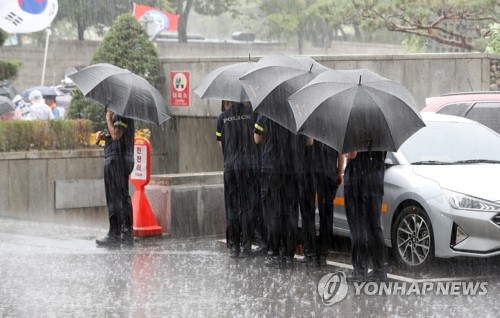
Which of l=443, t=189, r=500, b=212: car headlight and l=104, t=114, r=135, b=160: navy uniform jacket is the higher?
l=104, t=114, r=135, b=160: navy uniform jacket

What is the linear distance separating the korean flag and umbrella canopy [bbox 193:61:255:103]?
1082 cm

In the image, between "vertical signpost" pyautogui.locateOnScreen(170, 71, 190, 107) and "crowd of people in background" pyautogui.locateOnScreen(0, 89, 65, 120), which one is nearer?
"crowd of people in background" pyautogui.locateOnScreen(0, 89, 65, 120)

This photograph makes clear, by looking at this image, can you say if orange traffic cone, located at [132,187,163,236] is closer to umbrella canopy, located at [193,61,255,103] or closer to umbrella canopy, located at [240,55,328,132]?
umbrella canopy, located at [193,61,255,103]

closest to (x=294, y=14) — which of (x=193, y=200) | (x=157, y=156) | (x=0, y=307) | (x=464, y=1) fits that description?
(x=464, y=1)

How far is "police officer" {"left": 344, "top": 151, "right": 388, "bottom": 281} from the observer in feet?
34.1

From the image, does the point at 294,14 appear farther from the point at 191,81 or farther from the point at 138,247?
the point at 138,247

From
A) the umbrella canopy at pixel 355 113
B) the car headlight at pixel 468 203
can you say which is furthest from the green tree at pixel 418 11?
the umbrella canopy at pixel 355 113

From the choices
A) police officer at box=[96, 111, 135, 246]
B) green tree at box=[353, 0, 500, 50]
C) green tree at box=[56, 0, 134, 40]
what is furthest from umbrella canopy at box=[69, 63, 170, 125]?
green tree at box=[56, 0, 134, 40]

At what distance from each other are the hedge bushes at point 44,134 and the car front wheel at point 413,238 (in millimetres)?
9410

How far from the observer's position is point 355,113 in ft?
33.4

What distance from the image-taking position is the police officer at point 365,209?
34.1 feet

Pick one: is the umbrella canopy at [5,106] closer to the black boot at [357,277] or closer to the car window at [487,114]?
the car window at [487,114]

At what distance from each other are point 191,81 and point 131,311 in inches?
550

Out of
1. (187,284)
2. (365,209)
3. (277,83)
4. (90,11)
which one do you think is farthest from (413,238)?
(90,11)
